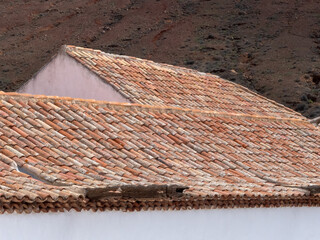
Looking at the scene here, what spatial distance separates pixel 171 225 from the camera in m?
9.21

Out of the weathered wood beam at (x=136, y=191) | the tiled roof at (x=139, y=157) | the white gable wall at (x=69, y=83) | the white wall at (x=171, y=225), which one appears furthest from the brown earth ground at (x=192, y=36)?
the weathered wood beam at (x=136, y=191)

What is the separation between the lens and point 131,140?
35.3 ft

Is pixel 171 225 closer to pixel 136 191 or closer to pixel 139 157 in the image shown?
pixel 136 191

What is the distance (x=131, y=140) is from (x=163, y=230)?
2.05 metres

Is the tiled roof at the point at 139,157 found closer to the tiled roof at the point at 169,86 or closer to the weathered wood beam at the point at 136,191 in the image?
the weathered wood beam at the point at 136,191

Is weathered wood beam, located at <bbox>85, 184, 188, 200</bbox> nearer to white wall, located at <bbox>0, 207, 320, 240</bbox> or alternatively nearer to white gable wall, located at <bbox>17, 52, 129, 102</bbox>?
white wall, located at <bbox>0, 207, 320, 240</bbox>

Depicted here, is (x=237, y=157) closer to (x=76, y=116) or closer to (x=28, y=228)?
(x=76, y=116)

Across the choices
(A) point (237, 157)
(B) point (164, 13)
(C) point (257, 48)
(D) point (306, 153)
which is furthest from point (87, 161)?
(B) point (164, 13)

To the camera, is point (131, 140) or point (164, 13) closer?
point (131, 140)

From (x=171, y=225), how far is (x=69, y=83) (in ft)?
26.4

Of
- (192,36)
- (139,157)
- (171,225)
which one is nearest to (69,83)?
(139,157)

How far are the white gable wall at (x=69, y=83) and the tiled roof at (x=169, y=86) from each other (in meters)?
0.16

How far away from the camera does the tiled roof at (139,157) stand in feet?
26.8

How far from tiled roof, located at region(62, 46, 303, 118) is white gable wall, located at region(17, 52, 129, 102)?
159 mm
